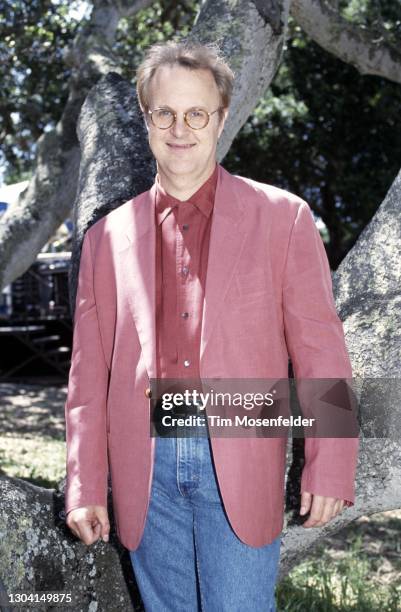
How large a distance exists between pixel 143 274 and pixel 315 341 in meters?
0.47

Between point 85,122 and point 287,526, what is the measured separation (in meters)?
2.13

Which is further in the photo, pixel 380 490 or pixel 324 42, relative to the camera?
pixel 324 42

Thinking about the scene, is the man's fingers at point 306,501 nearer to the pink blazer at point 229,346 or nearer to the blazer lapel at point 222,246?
the pink blazer at point 229,346

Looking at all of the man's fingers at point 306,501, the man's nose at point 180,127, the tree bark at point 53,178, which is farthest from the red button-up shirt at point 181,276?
the tree bark at point 53,178

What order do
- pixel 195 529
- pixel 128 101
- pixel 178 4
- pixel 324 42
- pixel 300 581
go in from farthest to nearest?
1. pixel 178 4
2. pixel 324 42
3. pixel 300 581
4. pixel 128 101
5. pixel 195 529

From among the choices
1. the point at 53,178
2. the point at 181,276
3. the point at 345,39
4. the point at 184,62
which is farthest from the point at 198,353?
the point at 345,39

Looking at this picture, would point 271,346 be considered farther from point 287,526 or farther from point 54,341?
point 54,341

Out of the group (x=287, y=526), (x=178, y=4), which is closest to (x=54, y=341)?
(x=178, y=4)

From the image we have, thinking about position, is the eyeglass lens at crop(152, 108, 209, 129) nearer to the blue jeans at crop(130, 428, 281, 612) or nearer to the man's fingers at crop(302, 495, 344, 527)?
the blue jeans at crop(130, 428, 281, 612)

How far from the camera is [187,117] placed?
81.1 inches

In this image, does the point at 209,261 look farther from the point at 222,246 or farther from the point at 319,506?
the point at 319,506

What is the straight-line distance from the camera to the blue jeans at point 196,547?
77.9 inches

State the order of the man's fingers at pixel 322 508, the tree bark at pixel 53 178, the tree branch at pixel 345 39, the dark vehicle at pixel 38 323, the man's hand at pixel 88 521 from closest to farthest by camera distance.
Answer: the man's fingers at pixel 322 508
the man's hand at pixel 88 521
the tree bark at pixel 53 178
the tree branch at pixel 345 39
the dark vehicle at pixel 38 323

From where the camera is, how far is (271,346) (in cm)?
205
